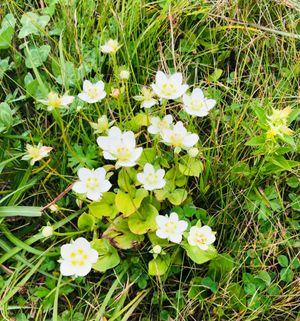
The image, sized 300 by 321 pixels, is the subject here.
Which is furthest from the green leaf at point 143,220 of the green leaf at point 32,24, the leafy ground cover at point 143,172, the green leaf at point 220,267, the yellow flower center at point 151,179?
the green leaf at point 32,24

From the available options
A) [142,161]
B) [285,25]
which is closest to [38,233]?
[142,161]

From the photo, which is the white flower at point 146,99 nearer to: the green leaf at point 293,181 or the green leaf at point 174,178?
the green leaf at point 174,178

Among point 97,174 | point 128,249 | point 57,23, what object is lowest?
point 128,249

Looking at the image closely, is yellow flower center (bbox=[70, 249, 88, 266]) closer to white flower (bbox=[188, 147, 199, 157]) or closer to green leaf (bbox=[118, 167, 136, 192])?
green leaf (bbox=[118, 167, 136, 192])

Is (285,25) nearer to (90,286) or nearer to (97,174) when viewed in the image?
(97,174)

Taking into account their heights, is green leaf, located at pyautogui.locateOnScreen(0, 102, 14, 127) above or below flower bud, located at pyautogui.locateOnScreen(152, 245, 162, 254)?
above

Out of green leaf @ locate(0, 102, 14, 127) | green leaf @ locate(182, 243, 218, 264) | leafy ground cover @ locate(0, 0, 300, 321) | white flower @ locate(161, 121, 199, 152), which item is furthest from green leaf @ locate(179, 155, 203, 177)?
green leaf @ locate(0, 102, 14, 127)
